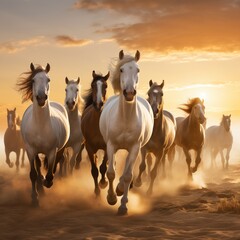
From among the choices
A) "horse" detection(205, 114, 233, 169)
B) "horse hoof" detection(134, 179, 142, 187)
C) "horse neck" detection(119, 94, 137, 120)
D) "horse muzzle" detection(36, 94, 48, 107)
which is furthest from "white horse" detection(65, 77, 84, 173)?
"horse" detection(205, 114, 233, 169)

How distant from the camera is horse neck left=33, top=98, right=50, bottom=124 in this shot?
29.1 feet

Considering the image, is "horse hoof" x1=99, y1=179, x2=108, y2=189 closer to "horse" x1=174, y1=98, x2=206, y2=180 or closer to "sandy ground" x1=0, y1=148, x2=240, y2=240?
"sandy ground" x1=0, y1=148, x2=240, y2=240

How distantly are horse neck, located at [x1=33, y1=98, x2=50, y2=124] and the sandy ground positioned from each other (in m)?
1.65

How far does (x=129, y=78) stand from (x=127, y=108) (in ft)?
2.63

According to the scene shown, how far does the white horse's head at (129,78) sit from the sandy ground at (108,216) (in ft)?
6.76

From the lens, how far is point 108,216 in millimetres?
7840

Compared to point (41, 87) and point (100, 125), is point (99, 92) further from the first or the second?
point (41, 87)

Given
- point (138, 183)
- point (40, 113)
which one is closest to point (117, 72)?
point (40, 113)

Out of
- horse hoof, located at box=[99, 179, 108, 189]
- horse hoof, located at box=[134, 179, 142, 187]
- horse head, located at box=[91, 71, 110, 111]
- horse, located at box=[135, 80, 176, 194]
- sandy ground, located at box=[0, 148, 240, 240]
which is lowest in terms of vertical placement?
sandy ground, located at box=[0, 148, 240, 240]

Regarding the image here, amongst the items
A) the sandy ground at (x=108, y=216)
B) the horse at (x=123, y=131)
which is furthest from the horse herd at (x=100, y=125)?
the sandy ground at (x=108, y=216)

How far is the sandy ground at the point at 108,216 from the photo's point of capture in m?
6.40

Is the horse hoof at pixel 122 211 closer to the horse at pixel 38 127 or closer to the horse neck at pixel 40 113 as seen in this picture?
the horse at pixel 38 127

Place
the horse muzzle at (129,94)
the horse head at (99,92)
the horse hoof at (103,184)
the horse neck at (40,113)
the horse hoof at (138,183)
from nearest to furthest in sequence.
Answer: the horse muzzle at (129,94)
the horse neck at (40,113)
the horse head at (99,92)
the horse hoof at (103,184)
the horse hoof at (138,183)

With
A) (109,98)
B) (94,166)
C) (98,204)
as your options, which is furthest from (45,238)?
(109,98)
